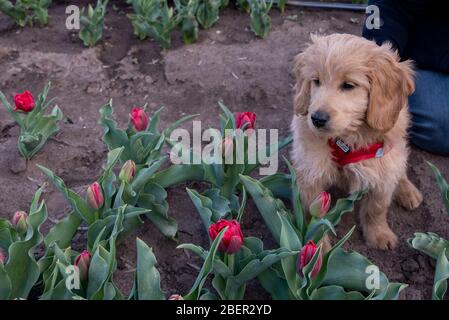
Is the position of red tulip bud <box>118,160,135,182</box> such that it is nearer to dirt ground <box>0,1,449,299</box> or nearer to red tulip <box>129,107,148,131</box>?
red tulip <box>129,107,148,131</box>

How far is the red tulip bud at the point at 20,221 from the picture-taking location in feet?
6.10

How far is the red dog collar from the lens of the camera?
2.08 m

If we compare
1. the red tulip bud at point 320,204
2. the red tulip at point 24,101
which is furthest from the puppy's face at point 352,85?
the red tulip at point 24,101

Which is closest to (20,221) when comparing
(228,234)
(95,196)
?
(95,196)

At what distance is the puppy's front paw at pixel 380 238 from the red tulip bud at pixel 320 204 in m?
0.54

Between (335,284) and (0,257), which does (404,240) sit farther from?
(0,257)

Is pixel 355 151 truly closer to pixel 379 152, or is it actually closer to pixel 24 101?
pixel 379 152

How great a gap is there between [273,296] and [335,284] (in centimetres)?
24

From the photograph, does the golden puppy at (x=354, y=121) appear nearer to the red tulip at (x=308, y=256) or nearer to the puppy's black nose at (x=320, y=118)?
the puppy's black nose at (x=320, y=118)

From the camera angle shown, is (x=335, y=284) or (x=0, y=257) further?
(x=335, y=284)

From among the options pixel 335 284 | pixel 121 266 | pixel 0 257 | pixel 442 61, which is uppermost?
pixel 442 61
